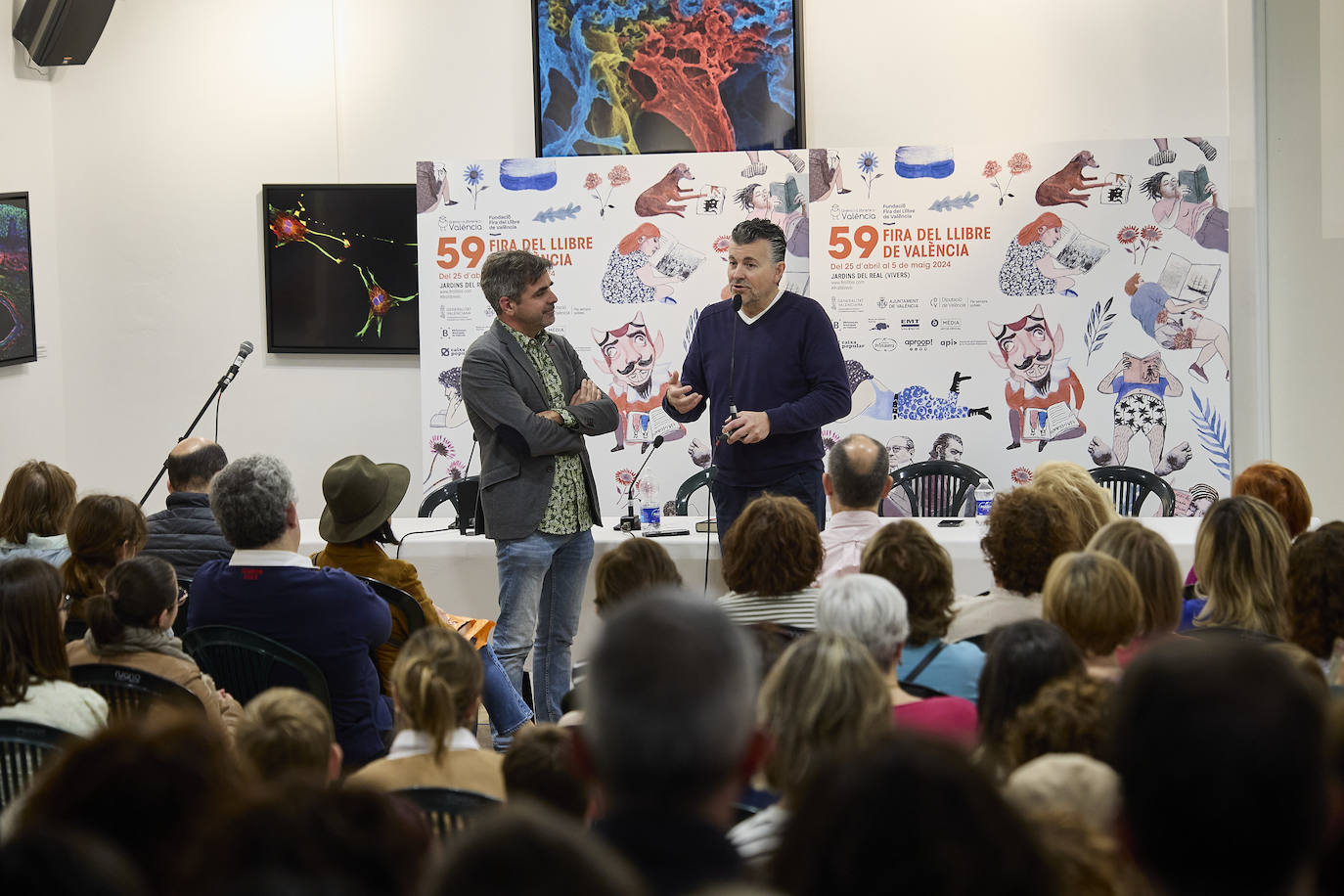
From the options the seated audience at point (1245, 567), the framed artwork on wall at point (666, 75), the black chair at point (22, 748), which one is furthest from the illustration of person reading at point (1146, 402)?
the black chair at point (22, 748)

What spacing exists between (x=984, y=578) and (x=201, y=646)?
273cm

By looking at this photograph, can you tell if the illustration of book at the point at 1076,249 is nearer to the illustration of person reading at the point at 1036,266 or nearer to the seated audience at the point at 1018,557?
the illustration of person reading at the point at 1036,266

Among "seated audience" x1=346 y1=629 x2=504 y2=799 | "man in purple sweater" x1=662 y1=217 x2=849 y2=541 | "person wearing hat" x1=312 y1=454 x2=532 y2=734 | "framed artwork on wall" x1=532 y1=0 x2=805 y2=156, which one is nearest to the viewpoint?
"seated audience" x1=346 y1=629 x2=504 y2=799

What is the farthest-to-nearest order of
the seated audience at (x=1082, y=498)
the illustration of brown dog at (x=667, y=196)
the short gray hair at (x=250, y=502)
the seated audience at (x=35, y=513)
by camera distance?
the illustration of brown dog at (x=667, y=196) < the seated audience at (x=35, y=513) < the seated audience at (x=1082, y=498) < the short gray hair at (x=250, y=502)

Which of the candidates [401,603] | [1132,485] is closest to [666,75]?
[1132,485]

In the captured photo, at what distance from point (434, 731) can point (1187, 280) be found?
5302 millimetres

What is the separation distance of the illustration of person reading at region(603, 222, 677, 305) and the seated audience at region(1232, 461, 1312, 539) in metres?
3.55

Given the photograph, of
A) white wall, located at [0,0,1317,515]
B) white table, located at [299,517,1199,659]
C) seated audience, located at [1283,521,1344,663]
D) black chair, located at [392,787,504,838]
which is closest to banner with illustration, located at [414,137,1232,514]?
white wall, located at [0,0,1317,515]

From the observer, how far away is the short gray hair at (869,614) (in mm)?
2324

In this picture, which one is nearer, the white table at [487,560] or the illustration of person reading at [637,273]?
the white table at [487,560]

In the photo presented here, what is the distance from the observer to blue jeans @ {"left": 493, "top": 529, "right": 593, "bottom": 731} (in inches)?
161

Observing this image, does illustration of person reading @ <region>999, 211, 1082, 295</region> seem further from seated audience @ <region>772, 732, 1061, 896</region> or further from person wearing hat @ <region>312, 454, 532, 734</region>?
seated audience @ <region>772, 732, 1061, 896</region>

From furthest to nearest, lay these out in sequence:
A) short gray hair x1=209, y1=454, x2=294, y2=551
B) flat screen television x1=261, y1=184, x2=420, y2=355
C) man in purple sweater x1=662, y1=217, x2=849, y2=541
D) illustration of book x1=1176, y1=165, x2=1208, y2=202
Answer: flat screen television x1=261, y1=184, x2=420, y2=355 < illustration of book x1=1176, y1=165, x2=1208, y2=202 < man in purple sweater x1=662, y1=217, x2=849, y2=541 < short gray hair x1=209, y1=454, x2=294, y2=551

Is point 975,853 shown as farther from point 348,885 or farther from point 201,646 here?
point 201,646
